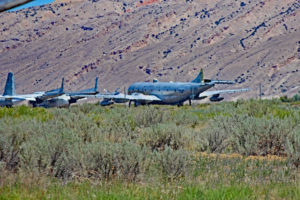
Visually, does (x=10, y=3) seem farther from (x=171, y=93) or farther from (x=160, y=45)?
(x=160, y=45)

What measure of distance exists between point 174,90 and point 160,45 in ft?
267

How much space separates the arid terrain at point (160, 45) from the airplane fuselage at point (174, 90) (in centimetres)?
4911

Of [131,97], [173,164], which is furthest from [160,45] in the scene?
[173,164]

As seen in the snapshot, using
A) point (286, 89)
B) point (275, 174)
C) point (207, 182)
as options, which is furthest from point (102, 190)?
point (286, 89)

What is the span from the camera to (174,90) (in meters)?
47.8

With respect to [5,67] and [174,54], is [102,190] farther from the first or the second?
[5,67]

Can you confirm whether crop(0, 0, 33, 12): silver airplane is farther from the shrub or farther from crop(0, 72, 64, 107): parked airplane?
crop(0, 72, 64, 107): parked airplane

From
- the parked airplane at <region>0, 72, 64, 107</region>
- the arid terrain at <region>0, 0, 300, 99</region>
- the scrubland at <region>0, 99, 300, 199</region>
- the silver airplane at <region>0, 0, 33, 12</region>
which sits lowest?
the scrubland at <region>0, 99, 300, 199</region>

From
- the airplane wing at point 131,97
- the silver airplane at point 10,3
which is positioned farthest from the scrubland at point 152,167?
the airplane wing at point 131,97

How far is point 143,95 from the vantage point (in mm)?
48031

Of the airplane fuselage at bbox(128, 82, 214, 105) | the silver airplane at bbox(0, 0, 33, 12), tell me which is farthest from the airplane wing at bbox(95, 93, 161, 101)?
the silver airplane at bbox(0, 0, 33, 12)

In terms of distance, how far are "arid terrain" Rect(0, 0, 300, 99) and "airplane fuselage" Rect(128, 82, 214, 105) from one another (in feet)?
161

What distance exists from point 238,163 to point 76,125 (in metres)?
5.88

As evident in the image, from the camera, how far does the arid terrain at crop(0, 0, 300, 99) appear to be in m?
108
